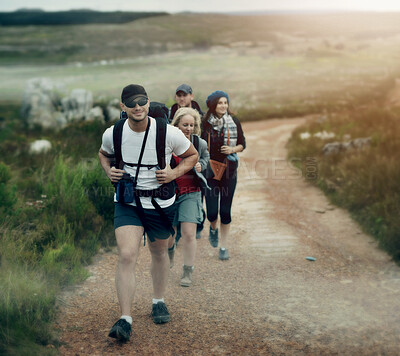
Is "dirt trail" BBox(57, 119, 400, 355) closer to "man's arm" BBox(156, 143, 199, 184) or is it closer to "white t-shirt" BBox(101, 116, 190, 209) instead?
"white t-shirt" BBox(101, 116, 190, 209)

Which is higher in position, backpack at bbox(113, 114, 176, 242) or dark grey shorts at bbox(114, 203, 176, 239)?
backpack at bbox(113, 114, 176, 242)

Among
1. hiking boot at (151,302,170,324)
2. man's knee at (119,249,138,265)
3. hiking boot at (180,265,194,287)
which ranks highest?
man's knee at (119,249,138,265)

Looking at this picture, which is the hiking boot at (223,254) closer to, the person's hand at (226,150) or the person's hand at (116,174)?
the person's hand at (226,150)

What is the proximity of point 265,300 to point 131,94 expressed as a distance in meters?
2.46

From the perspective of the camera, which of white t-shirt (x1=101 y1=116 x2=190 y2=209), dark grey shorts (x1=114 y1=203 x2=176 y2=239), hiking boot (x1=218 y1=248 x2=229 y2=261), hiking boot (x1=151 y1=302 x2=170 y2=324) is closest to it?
white t-shirt (x1=101 y1=116 x2=190 y2=209)

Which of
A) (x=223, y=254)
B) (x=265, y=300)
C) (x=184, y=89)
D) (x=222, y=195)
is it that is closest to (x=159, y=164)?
(x=184, y=89)

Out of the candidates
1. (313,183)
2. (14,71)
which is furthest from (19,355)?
(14,71)

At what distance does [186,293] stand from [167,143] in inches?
74.6

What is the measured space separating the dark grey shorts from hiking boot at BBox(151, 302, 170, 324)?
71 cm

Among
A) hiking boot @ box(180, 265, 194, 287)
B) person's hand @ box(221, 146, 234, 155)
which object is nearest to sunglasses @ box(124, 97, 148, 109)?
person's hand @ box(221, 146, 234, 155)

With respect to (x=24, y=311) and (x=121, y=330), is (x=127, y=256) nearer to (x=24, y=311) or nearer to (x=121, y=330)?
(x=121, y=330)

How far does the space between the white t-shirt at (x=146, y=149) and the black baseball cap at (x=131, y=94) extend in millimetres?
187

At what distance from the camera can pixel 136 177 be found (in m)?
3.38

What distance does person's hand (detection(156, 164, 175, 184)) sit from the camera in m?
3.36
